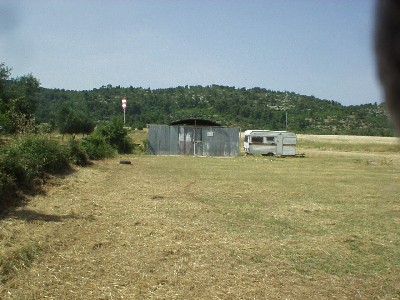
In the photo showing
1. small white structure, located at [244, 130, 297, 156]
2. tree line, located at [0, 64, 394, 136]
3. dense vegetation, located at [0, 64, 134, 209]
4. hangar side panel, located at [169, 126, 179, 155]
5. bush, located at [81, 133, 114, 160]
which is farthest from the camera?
tree line, located at [0, 64, 394, 136]

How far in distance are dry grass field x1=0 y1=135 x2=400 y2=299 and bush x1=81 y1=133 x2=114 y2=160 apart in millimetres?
12038

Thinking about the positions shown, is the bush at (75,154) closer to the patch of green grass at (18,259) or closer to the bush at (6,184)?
the bush at (6,184)

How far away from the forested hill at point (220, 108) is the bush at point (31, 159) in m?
69.7

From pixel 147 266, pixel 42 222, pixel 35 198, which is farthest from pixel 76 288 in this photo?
pixel 35 198

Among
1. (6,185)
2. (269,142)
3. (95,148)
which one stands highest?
(269,142)

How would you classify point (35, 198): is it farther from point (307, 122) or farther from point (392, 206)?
point (307, 122)

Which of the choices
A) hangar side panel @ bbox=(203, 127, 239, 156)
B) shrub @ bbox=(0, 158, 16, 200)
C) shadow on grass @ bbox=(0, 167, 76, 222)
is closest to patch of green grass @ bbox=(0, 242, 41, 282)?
shadow on grass @ bbox=(0, 167, 76, 222)

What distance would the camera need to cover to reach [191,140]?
36.9 metres

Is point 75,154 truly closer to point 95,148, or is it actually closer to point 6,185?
point 95,148

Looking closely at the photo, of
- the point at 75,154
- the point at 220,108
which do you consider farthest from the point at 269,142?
the point at 220,108

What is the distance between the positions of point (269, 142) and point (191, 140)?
6.83 metres

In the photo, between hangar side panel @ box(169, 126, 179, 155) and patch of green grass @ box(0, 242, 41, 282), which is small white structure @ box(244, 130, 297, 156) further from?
patch of green grass @ box(0, 242, 41, 282)

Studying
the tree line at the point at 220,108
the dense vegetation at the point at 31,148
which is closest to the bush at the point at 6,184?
the dense vegetation at the point at 31,148

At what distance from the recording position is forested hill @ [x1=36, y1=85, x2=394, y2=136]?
321 feet
